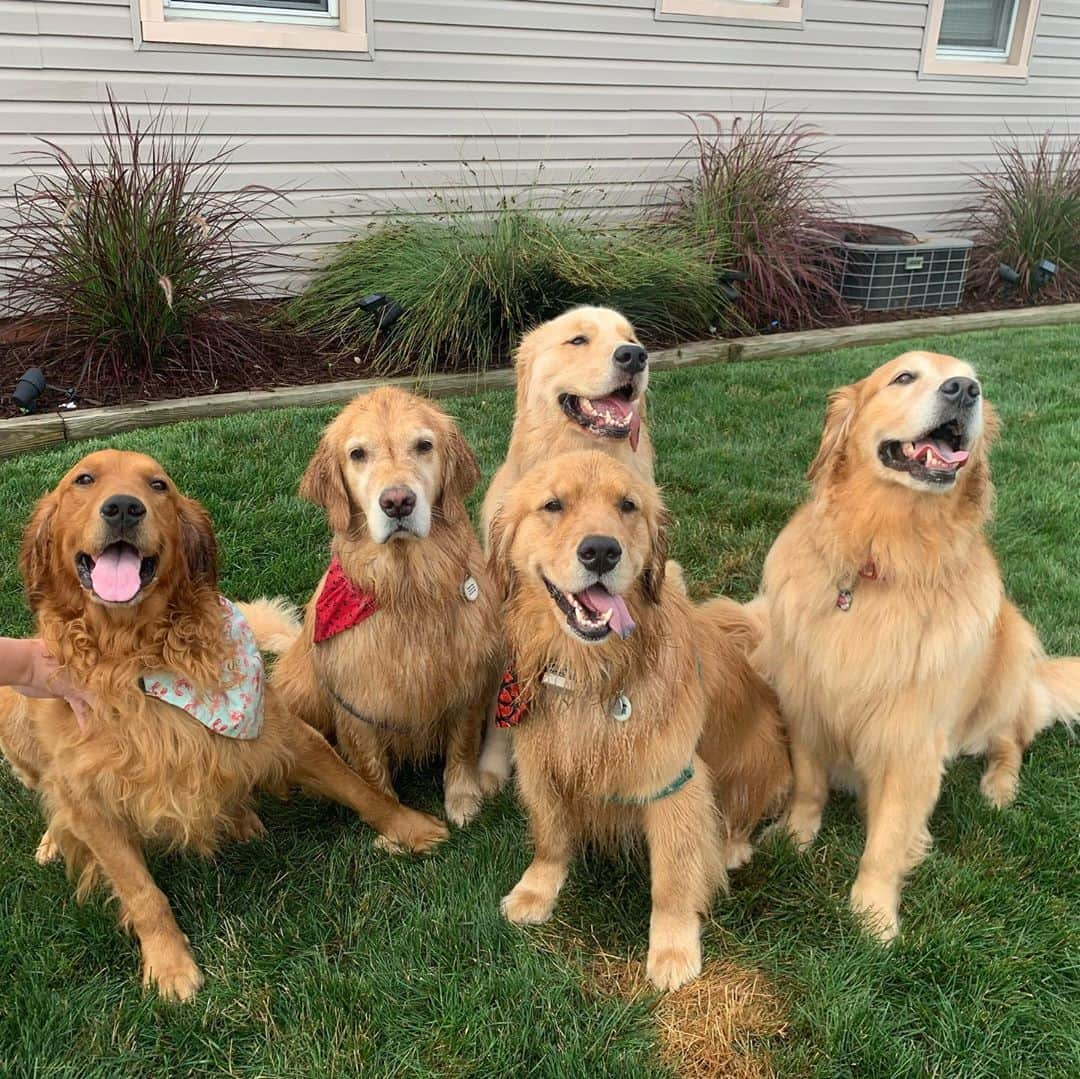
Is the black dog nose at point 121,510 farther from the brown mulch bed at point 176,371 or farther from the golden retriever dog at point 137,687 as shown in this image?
the brown mulch bed at point 176,371

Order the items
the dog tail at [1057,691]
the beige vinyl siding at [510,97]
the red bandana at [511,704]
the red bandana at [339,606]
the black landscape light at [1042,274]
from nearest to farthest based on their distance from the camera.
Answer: the red bandana at [511,704] < the red bandana at [339,606] < the dog tail at [1057,691] < the beige vinyl siding at [510,97] < the black landscape light at [1042,274]

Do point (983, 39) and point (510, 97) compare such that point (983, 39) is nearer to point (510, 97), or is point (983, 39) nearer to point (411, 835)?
point (510, 97)

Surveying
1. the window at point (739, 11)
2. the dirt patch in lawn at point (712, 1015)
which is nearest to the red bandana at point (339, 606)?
the dirt patch in lawn at point (712, 1015)

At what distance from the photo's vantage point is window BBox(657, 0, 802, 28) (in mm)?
8750

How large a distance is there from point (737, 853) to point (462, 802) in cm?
97

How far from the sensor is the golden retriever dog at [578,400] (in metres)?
3.39

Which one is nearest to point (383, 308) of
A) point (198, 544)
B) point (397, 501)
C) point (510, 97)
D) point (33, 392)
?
point (33, 392)

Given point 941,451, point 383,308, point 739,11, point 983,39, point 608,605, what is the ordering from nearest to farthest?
1. point 608,605
2. point 941,451
3. point 383,308
4. point 739,11
5. point 983,39

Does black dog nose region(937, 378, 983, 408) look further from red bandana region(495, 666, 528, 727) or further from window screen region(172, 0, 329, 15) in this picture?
window screen region(172, 0, 329, 15)

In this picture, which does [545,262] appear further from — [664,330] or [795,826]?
[795,826]

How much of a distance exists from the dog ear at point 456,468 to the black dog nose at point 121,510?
0.98 metres

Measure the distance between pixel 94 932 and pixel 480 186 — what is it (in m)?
7.55

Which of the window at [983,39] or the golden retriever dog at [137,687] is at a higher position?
the window at [983,39]

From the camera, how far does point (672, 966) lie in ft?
7.91
